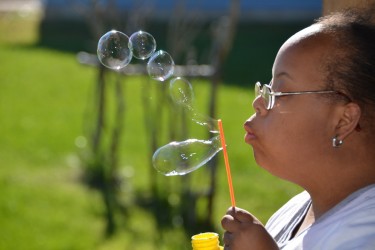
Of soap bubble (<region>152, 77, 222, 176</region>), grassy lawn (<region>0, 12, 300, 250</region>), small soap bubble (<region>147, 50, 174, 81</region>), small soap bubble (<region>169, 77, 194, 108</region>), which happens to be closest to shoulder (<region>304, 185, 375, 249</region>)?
soap bubble (<region>152, 77, 222, 176</region>)

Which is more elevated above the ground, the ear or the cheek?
the ear

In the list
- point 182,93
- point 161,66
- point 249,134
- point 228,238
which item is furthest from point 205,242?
point 161,66

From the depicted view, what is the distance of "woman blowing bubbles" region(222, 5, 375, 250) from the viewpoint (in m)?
1.85

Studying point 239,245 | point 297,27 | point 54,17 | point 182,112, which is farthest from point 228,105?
point 54,17

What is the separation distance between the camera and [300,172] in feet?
6.33

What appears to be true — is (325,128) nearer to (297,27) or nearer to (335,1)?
(335,1)

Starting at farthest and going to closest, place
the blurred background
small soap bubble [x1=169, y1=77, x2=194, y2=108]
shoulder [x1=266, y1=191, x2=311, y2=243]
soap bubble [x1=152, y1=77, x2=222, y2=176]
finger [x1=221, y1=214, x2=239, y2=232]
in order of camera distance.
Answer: the blurred background < small soap bubble [x1=169, y1=77, x2=194, y2=108] < soap bubble [x1=152, y1=77, x2=222, y2=176] < shoulder [x1=266, y1=191, x2=311, y2=243] < finger [x1=221, y1=214, x2=239, y2=232]

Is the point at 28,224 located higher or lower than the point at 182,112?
lower

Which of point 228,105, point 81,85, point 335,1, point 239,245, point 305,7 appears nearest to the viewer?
point 239,245

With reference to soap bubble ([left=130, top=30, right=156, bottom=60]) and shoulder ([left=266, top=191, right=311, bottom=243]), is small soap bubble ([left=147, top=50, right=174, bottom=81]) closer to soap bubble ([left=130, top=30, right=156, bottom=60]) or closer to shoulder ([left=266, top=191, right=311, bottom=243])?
soap bubble ([left=130, top=30, right=156, bottom=60])

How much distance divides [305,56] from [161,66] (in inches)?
31.4

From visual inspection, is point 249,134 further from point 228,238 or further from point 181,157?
point 181,157

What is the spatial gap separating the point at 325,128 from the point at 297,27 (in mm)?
13740

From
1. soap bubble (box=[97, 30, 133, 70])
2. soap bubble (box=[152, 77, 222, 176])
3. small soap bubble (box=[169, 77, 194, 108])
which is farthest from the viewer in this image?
soap bubble (box=[97, 30, 133, 70])
